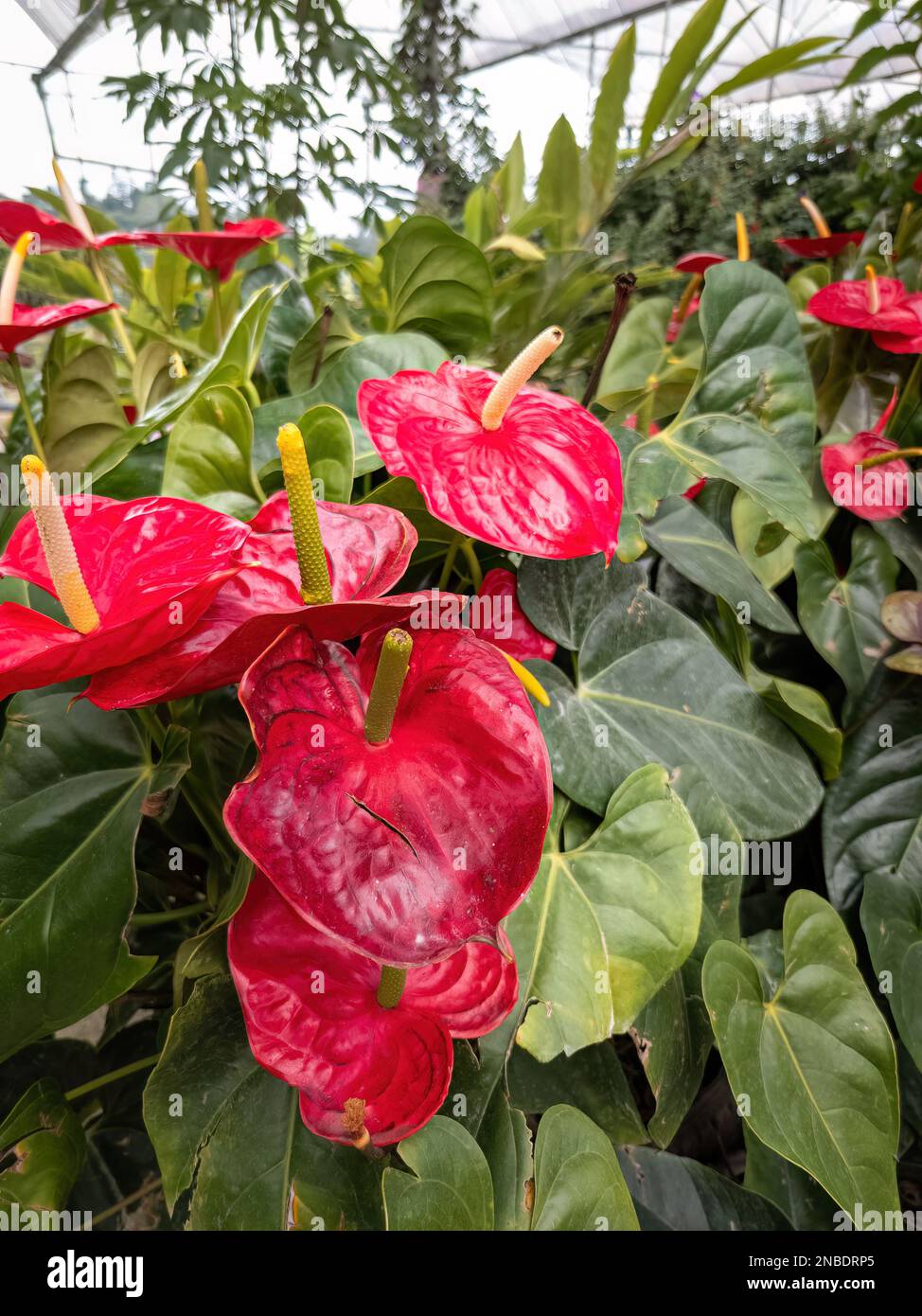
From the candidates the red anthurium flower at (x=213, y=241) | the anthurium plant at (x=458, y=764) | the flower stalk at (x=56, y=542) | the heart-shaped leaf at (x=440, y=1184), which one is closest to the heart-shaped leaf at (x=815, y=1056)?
the anthurium plant at (x=458, y=764)

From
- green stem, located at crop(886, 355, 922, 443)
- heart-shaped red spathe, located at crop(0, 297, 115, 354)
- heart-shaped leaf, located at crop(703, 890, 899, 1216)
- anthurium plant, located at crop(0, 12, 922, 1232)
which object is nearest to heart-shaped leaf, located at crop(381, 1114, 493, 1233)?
anthurium plant, located at crop(0, 12, 922, 1232)

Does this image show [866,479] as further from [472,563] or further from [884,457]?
[472,563]

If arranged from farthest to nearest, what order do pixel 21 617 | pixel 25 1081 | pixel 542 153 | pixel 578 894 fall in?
pixel 542 153 → pixel 25 1081 → pixel 578 894 → pixel 21 617

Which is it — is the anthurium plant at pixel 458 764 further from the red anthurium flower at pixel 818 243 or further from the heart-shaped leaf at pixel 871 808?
the red anthurium flower at pixel 818 243

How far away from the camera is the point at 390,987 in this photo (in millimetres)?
319

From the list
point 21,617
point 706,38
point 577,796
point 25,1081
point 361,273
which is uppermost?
point 706,38

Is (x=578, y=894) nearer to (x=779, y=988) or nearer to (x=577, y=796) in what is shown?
(x=577, y=796)

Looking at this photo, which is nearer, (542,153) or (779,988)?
(779,988)

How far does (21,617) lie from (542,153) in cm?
66

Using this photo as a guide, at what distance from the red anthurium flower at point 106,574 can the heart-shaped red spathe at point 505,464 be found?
0.08m

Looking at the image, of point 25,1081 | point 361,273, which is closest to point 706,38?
point 361,273

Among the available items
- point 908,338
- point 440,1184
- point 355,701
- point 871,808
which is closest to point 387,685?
point 355,701

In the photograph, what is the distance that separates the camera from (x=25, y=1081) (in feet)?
1.88

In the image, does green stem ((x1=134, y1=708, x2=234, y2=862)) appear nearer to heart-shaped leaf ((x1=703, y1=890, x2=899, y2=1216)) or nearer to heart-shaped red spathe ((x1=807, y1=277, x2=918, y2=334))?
heart-shaped leaf ((x1=703, y1=890, x2=899, y2=1216))
